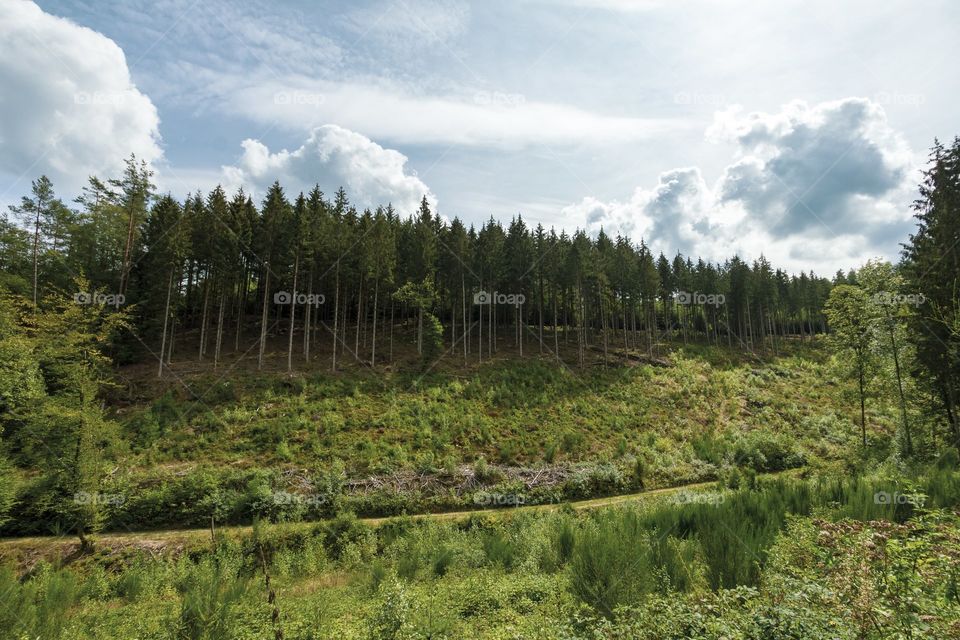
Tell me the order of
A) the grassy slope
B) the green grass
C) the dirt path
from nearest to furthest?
the green grass < the dirt path < the grassy slope

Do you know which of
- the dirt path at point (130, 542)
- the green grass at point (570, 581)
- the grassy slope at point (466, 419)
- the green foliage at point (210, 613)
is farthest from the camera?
the grassy slope at point (466, 419)

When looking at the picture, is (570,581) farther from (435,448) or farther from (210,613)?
(435,448)

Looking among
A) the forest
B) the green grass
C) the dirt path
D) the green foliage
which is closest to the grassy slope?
the forest

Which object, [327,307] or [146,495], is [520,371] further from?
[146,495]

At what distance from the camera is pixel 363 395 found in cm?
3281

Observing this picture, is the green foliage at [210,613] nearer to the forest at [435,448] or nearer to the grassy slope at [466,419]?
the forest at [435,448]

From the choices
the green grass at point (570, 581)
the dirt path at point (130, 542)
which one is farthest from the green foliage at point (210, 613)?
the dirt path at point (130, 542)

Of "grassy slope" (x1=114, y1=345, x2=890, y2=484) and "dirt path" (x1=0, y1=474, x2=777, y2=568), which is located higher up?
"grassy slope" (x1=114, y1=345, x2=890, y2=484)

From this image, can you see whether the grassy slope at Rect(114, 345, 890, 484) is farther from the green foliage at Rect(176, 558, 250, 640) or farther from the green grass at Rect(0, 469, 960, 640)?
the green foliage at Rect(176, 558, 250, 640)

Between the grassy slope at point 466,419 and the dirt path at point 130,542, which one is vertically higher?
the grassy slope at point 466,419

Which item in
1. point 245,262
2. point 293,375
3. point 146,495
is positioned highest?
point 245,262

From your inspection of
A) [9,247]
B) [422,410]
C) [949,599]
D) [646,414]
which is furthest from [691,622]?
[9,247]

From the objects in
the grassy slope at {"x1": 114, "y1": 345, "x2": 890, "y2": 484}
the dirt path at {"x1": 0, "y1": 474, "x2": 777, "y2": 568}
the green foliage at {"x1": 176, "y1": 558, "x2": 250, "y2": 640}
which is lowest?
the dirt path at {"x1": 0, "y1": 474, "x2": 777, "y2": 568}

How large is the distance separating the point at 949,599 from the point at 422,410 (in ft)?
91.9
